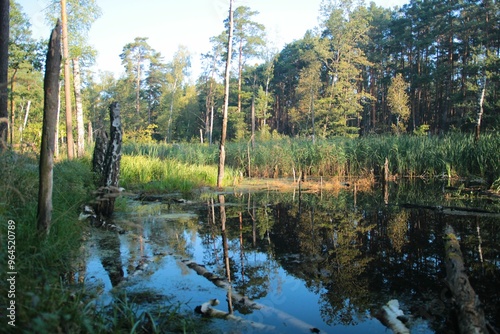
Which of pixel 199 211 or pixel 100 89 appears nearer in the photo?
pixel 199 211

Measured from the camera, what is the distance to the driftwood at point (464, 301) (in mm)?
2525

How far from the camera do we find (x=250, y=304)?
11.3ft

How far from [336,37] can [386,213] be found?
26921 millimetres

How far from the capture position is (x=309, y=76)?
32656 mm

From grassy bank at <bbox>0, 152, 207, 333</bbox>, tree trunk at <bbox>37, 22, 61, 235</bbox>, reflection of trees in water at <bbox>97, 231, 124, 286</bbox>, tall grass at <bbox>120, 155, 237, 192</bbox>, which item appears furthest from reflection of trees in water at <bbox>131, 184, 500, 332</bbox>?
tall grass at <bbox>120, 155, 237, 192</bbox>

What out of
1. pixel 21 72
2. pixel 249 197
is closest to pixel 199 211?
pixel 249 197

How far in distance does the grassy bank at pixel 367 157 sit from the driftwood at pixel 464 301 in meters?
10.9

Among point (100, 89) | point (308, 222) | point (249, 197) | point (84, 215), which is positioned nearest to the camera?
point (84, 215)

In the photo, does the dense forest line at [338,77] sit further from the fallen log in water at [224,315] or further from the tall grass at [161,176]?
the fallen log in water at [224,315]

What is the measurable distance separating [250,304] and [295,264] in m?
1.38

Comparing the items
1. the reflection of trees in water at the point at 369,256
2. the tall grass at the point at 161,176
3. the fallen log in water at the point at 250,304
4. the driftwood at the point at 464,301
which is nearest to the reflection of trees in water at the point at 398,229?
the reflection of trees in water at the point at 369,256

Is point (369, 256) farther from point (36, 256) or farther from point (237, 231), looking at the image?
point (36, 256)

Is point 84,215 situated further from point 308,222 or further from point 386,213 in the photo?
point 386,213

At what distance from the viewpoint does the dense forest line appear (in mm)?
24016
